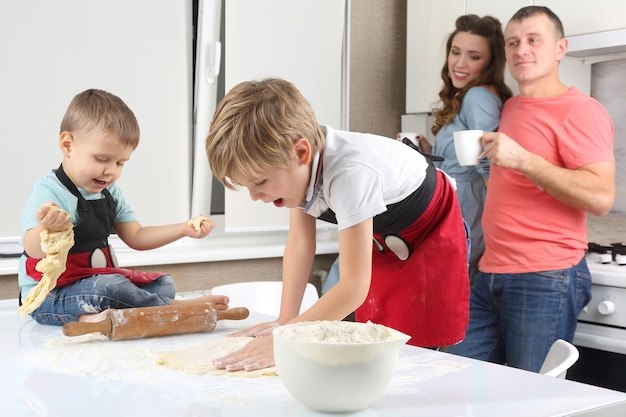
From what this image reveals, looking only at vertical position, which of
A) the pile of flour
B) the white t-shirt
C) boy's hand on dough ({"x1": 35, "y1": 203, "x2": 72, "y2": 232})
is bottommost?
the pile of flour

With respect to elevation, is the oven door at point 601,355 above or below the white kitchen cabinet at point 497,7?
below

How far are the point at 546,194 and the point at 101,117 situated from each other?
52.3 inches

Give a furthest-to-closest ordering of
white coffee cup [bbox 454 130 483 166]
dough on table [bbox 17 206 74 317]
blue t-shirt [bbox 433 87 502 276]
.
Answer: blue t-shirt [bbox 433 87 502 276] < white coffee cup [bbox 454 130 483 166] < dough on table [bbox 17 206 74 317]

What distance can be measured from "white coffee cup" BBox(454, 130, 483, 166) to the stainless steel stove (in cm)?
54

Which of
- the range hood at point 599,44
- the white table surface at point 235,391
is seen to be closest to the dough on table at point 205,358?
the white table surface at point 235,391

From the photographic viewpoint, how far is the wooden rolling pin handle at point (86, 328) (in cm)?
127

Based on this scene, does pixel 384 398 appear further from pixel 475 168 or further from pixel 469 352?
pixel 475 168

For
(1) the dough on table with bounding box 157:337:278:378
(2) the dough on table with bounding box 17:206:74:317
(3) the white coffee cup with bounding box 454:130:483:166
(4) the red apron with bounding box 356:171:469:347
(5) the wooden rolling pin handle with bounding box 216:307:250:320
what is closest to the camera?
(1) the dough on table with bounding box 157:337:278:378

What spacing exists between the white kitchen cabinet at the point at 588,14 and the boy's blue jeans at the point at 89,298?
A: 65.7 inches

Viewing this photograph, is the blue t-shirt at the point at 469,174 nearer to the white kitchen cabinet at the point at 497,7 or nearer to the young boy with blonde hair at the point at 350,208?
the white kitchen cabinet at the point at 497,7

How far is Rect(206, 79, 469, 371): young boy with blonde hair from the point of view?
1244 mm

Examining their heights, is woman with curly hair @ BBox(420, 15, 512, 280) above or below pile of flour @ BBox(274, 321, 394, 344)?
above

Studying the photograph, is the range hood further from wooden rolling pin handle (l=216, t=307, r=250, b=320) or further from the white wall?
wooden rolling pin handle (l=216, t=307, r=250, b=320)

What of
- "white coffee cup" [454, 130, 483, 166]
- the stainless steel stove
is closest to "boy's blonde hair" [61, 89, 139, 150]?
"white coffee cup" [454, 130, 483, 166]
